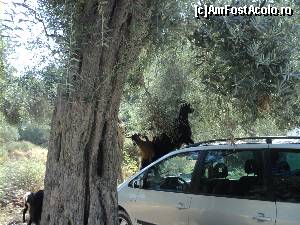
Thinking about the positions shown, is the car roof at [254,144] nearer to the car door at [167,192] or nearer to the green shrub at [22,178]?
the car door at [167,192]

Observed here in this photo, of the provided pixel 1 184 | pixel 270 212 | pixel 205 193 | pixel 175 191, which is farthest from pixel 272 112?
pixel 1 184

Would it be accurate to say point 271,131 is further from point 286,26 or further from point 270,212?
point 286,26

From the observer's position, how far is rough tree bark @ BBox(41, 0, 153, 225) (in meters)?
5.03

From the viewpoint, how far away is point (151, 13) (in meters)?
5.18

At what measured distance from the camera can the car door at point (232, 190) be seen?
5.92m

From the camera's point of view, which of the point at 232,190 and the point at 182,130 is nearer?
the point at 232,190

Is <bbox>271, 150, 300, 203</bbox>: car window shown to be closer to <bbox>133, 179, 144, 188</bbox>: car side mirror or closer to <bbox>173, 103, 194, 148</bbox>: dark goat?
<bbox>133, 179, 144, 188</bbox>: car side mirror

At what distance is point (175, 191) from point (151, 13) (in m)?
2.97

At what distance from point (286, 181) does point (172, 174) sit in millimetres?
2087

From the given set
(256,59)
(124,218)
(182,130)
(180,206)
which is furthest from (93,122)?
(182,130)

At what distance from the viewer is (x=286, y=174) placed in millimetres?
5785

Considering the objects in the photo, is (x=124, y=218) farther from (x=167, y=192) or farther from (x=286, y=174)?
(x=286, y=174)

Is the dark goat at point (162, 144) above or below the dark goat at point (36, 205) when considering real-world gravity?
above

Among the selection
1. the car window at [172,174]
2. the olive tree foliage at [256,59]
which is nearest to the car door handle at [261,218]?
the olive tree foliage at [256,59]
